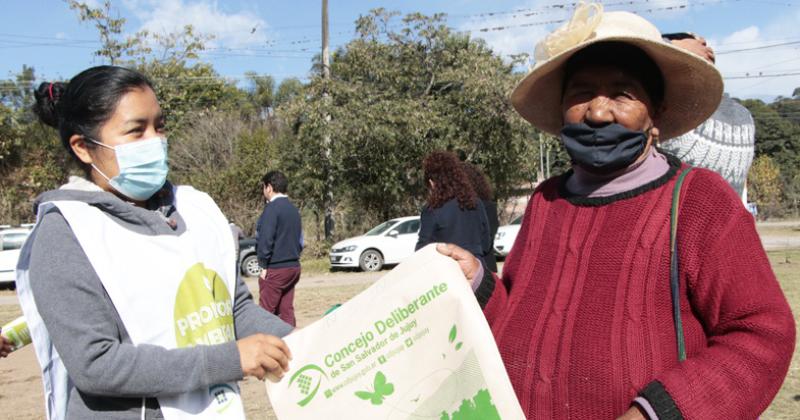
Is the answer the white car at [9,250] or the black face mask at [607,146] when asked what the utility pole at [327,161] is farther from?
the black face mask at [607,146]

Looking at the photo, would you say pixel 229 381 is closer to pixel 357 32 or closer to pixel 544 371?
pixel 544 371

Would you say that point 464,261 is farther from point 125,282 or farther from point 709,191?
point 125,282

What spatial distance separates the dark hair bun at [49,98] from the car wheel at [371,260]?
14013 millimetres

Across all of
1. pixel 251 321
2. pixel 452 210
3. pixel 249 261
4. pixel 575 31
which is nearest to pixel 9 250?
pixel 249 261

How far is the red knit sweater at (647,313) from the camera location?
1.48m

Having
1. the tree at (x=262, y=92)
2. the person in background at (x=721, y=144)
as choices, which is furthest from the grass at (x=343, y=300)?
the tree at (x=262, y=92)

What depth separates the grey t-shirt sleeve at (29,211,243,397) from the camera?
68.3 inches

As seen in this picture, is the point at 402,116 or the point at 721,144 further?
the point at 402,116

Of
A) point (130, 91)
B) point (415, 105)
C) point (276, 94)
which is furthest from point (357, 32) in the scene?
point (276, 94)

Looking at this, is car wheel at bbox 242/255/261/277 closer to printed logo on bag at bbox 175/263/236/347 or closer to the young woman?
the young woman

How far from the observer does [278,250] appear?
6.96 meters

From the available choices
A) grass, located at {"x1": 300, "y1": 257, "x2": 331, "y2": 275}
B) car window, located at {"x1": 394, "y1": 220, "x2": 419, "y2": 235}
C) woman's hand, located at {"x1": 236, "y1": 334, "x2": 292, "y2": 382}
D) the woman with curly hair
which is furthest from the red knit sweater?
grass, located at {"x1": 300, "y1": 257, "x2": 331, "y2": 275}

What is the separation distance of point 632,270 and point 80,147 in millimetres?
1595

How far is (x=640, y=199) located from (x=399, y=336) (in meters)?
0.70
